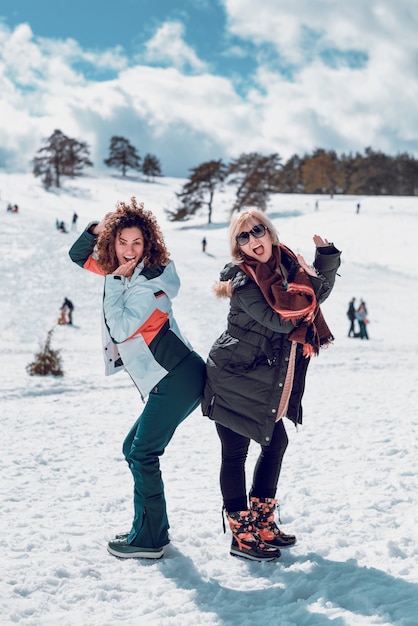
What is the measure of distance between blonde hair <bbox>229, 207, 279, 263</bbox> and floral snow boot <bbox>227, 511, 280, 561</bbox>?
4.87ft

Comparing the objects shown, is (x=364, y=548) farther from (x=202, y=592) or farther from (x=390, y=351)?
(x=390, y=351)

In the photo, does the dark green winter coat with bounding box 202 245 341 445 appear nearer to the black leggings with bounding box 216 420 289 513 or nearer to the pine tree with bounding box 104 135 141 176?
the black leggings with bounding box 216 420 289 513

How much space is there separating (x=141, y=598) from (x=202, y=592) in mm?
313

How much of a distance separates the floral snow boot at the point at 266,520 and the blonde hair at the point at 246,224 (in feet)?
4.67

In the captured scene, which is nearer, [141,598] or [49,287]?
[141,598]

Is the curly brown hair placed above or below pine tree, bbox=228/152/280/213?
below

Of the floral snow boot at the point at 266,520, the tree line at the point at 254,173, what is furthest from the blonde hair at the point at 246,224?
the tree line at the point at 254,173

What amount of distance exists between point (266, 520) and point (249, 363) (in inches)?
38.9

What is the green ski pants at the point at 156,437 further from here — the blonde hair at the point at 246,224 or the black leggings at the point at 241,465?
the blonde hair at the point at 246,224

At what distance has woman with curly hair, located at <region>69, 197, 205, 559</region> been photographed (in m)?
3.12

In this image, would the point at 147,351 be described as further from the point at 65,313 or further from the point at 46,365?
the point at 65,313

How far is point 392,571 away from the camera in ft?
9.87

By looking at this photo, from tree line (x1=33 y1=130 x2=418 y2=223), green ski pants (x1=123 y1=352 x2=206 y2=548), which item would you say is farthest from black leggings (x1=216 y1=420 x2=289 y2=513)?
tree line (x1=33 y1=130 x2=418 y2=223)

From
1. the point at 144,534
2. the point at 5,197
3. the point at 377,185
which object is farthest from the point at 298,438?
the point at 377,185
